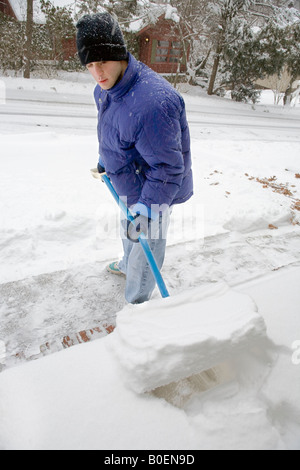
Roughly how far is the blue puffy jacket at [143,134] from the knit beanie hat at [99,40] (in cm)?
9

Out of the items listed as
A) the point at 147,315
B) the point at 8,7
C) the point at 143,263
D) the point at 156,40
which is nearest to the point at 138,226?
the point at 143,263

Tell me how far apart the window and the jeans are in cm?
1791

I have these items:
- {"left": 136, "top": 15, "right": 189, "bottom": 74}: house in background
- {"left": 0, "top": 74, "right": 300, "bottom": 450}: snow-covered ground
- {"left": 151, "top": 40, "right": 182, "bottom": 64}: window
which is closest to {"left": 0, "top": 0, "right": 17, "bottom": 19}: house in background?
{"left": 136, "top": 15, "right": 189, "bottom": 74}: house in background

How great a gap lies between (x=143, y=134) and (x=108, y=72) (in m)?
0.35

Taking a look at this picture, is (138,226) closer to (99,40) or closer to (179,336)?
(179,336)

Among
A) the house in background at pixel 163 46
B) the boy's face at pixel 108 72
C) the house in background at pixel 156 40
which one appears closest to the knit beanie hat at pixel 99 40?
the boy's face at pixel 108 72

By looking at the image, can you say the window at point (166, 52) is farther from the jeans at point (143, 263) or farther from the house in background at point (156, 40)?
the jeans at point (143, 263)

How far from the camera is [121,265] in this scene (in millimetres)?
2221

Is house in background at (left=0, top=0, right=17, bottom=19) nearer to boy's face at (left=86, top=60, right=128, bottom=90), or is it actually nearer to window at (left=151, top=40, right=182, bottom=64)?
window at (left=151, top=40, right=182, bottom=64)

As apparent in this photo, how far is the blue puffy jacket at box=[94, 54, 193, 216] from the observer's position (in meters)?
1.38

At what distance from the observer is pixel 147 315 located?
116 centimetres

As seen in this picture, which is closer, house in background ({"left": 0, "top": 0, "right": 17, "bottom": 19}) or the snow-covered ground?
the snow-covered ground

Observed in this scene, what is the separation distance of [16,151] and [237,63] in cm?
1415
